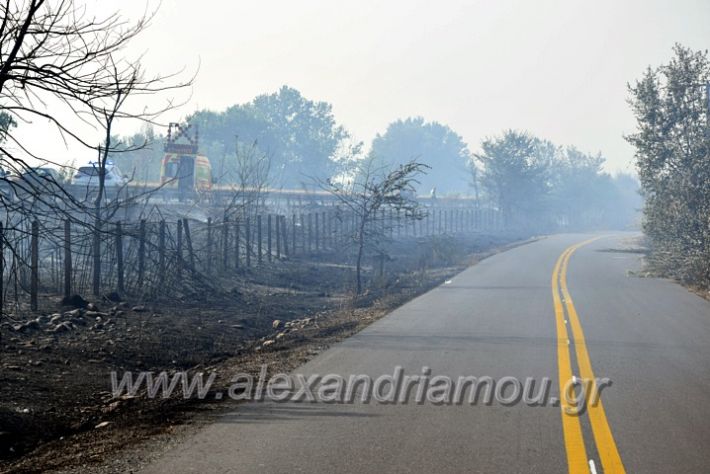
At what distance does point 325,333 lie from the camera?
15.5 metres

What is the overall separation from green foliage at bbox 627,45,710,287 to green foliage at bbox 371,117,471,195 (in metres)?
135

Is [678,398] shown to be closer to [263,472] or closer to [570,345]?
[570,345]

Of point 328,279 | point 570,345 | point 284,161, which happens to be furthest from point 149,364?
point 284,161

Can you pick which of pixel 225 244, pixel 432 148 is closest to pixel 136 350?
pixel 225 244

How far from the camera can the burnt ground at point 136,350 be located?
8211 mm

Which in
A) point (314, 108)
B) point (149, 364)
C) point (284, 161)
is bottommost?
point (149, 364)

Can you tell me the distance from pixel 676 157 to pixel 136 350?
2342cm

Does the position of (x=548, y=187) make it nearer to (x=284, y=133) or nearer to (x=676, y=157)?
(x=284, y=133)

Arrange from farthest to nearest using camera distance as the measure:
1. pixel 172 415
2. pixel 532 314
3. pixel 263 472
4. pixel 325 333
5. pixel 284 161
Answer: pixel 284 161
pixel 532 314
pixel 325 333
pixel 172 415
pixel 263 472

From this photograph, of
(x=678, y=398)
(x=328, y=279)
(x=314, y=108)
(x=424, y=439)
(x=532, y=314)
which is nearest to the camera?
(x=424, y=439)

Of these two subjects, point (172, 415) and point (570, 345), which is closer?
point (172, 415)

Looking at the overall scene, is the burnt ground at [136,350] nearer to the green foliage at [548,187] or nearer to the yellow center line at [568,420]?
the yellow center line at [568,420]

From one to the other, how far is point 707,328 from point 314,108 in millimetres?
108114

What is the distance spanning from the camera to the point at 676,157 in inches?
1237
